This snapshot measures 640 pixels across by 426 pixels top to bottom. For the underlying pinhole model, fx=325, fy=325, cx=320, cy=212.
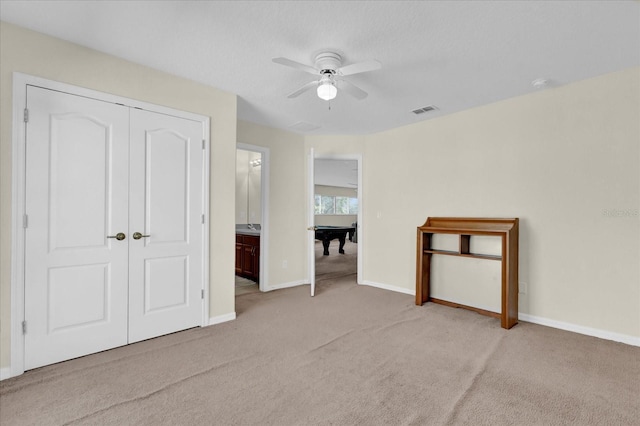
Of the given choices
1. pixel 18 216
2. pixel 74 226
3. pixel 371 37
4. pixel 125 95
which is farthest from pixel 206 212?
pixel 371 37

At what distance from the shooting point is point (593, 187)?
3023 millimetres

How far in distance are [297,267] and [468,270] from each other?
8.04 ft

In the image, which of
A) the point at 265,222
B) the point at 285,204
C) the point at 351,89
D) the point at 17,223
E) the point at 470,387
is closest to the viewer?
the point at 470,387

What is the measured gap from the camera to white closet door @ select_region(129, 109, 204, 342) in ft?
9.14

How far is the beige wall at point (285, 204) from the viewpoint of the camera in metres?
4.77

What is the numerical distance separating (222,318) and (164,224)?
1136mm

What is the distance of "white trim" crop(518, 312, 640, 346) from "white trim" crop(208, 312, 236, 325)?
9.99 feet

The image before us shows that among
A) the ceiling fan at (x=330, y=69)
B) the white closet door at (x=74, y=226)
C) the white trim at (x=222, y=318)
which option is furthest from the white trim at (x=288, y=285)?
the ceiling fan at (x=330, y=69)

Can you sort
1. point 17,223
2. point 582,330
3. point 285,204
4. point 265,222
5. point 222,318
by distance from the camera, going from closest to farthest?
point 17,223
point 582,330
point 222,318
point 265,222
point 285,204

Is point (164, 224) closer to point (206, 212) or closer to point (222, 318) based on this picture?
point (206, 212)

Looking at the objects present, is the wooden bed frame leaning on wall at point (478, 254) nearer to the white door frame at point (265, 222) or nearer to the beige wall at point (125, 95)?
the white door frame at point (265, 222)

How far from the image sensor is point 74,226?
97.1 inches

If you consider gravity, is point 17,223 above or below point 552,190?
below

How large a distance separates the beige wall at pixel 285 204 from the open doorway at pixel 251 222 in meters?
0.10
